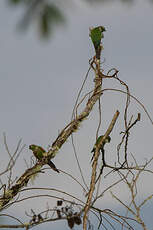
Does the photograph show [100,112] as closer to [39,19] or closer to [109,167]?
[109,167]

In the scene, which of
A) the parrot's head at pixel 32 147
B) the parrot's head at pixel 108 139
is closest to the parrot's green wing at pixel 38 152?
the parrot's head at pixel 32 147

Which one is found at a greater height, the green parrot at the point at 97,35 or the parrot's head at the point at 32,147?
the green parrot at the point at 97,35

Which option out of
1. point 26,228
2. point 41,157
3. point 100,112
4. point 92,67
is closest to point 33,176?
point 41,157

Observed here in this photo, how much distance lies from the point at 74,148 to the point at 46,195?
0.16 metres

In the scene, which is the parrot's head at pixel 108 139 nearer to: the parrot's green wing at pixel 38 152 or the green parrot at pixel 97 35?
the parrot's green wing at pixel 38 152

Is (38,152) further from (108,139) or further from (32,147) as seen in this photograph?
(108,139)

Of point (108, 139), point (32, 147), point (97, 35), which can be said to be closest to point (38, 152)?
point (32, 147)

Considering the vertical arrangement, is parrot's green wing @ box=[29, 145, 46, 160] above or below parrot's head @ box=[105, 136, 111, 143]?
above

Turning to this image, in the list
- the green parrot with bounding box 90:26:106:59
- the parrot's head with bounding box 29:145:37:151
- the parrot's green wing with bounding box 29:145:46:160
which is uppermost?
the green parrot with bounding box 90:26:106:59

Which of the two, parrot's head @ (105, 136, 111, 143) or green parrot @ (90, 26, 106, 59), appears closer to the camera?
parrot's head @ (105, 136, 111, 143)

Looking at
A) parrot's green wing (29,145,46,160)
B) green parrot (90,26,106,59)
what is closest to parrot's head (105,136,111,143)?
parrot's green wing (29,145,46,160)

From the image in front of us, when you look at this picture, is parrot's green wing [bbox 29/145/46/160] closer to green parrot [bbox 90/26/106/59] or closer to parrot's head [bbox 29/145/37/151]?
parrot's head [bbox 29/145/37/151]

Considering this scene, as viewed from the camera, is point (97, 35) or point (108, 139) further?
point (97, 35)

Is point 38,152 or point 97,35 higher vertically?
point 97,35
